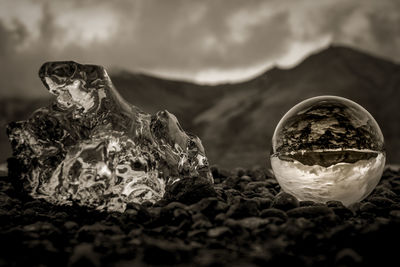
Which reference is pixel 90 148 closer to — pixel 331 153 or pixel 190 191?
pixel 190 191

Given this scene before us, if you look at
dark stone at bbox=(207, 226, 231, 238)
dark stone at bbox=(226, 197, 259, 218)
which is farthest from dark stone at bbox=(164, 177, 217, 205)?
dark stone at bbox=(207, 226, 231, 238)

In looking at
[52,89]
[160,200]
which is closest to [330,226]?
[160,200]

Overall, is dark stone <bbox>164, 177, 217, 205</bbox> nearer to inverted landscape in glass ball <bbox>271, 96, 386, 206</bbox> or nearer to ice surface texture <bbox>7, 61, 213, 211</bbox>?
ice surface texture <bbox>7, 61, 213, 211</bbox>

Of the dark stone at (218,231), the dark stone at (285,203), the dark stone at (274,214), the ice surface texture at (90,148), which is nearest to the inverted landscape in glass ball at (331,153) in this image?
the dark stone at (285,203)

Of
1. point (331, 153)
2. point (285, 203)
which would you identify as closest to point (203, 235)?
point (285, 203)

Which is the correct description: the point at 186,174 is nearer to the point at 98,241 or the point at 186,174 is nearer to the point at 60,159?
the point at 60,159
